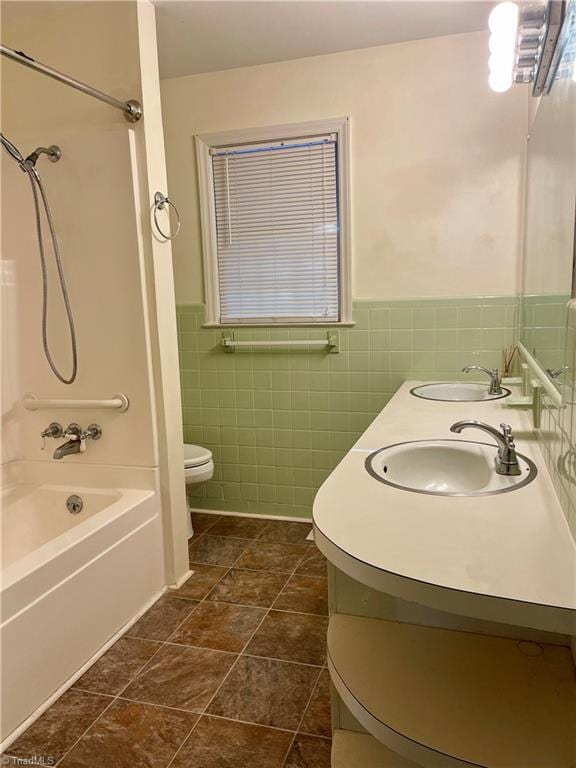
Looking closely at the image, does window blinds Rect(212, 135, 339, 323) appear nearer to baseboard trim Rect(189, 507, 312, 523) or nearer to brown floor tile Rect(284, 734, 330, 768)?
baseboard trim Rect(189, 507, 312, 523)

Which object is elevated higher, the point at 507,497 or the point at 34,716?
the point at 507,497

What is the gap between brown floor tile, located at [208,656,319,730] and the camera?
1629 mm

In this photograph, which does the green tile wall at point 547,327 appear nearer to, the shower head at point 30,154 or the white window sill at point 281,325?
the white window sill at point 281,325

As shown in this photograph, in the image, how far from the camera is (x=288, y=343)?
2.94 m

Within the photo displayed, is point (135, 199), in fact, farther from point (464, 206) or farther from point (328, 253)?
point (464, 206)

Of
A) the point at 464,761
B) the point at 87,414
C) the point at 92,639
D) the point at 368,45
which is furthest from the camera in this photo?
the point at 368,45

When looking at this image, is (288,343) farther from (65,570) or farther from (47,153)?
(65,570)

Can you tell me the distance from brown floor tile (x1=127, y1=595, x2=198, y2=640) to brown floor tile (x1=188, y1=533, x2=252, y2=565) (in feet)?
1.20

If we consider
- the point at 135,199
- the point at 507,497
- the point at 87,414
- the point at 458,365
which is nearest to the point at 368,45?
the point at 135,199

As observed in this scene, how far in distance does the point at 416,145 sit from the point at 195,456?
194cm

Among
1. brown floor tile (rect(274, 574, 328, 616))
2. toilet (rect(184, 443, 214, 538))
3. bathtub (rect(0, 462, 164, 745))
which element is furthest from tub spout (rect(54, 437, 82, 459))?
brown floor tile (rect(274, 574, 328, 616))

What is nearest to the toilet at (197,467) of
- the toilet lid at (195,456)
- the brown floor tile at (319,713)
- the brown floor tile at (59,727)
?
the toilet lid at (195,456)

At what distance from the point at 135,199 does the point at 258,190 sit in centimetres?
98

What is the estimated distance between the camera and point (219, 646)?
77.7 inches
